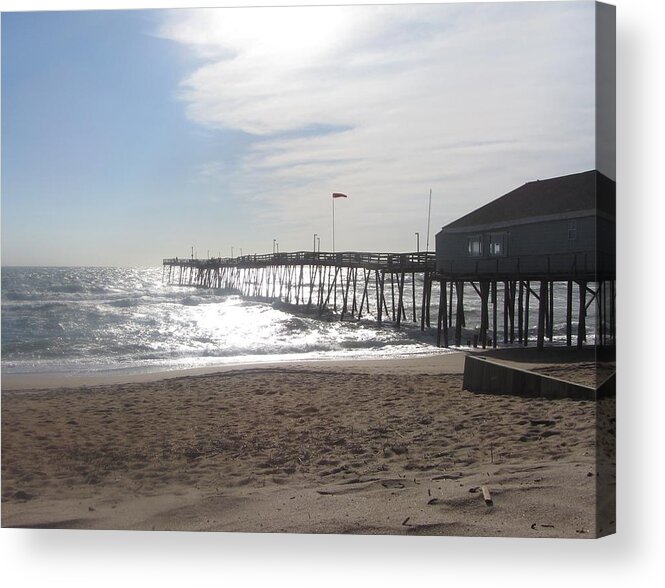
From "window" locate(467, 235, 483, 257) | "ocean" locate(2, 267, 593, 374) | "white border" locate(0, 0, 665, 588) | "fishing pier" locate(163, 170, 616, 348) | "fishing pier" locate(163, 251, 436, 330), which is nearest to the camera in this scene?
"white border" locate(0, 0, 665, 588)

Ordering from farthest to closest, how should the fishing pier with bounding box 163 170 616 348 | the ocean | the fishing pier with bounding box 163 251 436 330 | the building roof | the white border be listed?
the fishing pier with bounding box 163 251 436 330
the ocean
the fishing pier with bounding box 163 170 616 348
the building roof
the white border

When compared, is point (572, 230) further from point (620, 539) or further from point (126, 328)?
point (126, 328)

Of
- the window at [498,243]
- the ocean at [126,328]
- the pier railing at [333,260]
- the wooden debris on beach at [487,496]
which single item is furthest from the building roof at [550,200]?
the wooden debris on beach at [487,496]

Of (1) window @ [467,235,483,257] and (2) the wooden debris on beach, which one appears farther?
(1) window @ [467,235,483,257]

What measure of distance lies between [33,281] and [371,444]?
11.6 ft

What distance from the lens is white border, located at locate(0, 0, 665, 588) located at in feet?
18.7

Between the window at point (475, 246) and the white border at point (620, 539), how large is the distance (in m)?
1.50

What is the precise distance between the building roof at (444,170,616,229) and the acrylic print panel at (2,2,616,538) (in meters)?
0.03

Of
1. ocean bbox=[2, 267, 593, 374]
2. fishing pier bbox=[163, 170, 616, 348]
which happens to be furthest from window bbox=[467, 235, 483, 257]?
ocean bbox=[2, 267, 593, 374]

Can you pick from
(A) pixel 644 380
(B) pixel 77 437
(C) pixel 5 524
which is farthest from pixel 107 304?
(A) pixel 644 380

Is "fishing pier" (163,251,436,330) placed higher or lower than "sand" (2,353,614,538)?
higher

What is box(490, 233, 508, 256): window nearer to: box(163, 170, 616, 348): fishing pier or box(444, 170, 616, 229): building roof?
box(163, 170, 616, 348): fishing pier

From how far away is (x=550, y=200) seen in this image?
653cm

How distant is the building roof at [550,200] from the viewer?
583 centimetres
